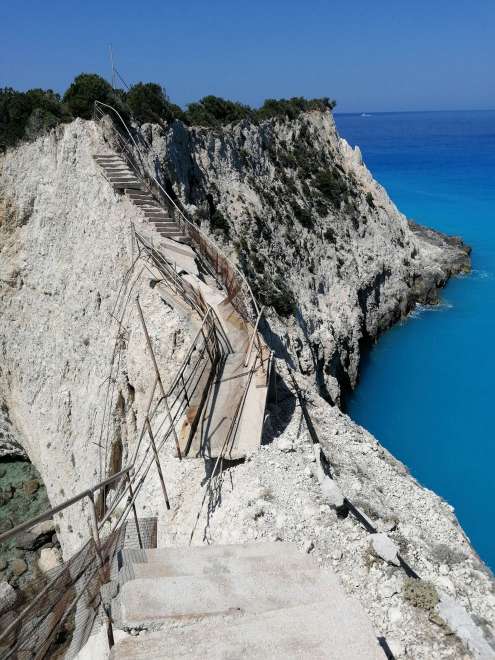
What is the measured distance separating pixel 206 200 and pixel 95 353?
521 inches

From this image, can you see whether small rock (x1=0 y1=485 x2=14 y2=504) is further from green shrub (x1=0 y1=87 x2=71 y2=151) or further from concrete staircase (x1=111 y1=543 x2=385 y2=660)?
concrete staircase (x1=111 y1=543 x2=385 y2=660)

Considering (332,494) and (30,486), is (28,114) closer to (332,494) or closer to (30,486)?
(30,486)

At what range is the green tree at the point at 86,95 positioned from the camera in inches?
755

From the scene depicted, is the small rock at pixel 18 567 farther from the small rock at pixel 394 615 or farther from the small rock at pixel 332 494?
the small rock at pixel 394 615

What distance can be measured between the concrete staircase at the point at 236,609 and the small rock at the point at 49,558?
1430 cm

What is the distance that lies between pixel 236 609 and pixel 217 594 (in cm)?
26

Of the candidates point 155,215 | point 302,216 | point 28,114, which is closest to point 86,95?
point 28,114

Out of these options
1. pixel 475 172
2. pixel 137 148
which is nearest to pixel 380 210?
pixel 137 148

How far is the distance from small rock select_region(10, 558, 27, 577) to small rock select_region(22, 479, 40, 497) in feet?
10.7

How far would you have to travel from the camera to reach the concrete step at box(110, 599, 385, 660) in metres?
4.73

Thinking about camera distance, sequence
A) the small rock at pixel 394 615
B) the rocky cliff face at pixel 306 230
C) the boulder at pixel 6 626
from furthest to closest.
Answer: the rocky cliff face at pixel 306 230, the small rock at pixel 394 615, the boulder at pixel 6 626

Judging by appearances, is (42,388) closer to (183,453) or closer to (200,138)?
(183,453)

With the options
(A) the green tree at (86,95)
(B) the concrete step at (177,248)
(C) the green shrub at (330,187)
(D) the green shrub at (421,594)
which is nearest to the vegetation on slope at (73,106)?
(A) the green tree at (86,95)

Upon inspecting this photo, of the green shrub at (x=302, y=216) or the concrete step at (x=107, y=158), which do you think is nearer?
the concrete step at (x=107, y=158)
